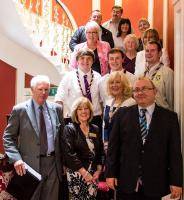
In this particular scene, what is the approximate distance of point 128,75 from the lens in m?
3.85

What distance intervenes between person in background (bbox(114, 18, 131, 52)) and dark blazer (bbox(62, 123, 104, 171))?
1755mm

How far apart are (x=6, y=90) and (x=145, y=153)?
416cm

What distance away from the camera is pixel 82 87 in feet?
12.5

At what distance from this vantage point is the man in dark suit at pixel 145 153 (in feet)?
9.12

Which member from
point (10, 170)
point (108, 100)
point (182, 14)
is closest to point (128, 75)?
point (108, 100)

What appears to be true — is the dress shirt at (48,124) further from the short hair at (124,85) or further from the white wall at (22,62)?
the white wall at (22,62)

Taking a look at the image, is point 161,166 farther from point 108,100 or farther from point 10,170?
point 10,170

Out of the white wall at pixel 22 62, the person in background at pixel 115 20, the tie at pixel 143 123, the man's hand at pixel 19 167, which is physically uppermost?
the person in background at pixel 115 20

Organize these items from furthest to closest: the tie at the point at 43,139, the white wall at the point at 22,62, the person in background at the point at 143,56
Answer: the white wall at the point at 22,62, the person in background at the point at 143,56, the tie at the point at 43,139

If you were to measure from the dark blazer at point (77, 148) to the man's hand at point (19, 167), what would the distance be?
1.15 ft

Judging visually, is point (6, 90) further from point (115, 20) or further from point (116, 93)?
point (116, 93)

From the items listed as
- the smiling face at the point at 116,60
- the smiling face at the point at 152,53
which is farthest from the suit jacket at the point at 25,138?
the smiling face at the point at 152,53

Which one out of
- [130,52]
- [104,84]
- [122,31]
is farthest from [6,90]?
[104,84]

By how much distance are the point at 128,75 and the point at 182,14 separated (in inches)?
32.3
